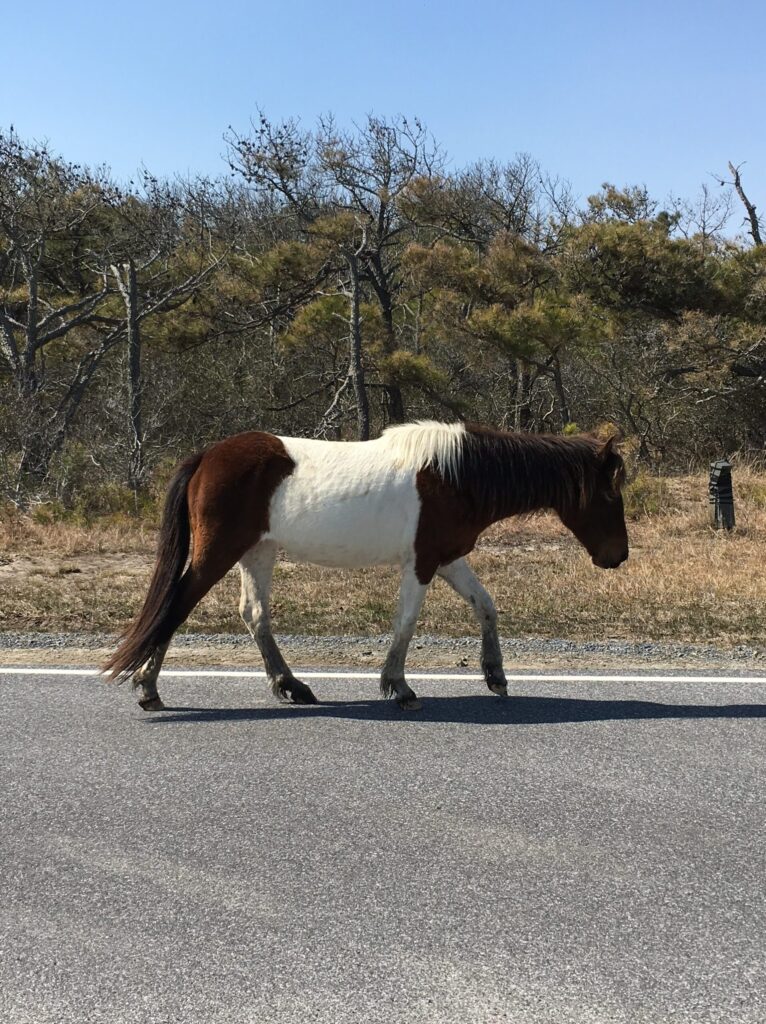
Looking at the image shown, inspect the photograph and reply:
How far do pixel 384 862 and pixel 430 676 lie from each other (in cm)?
277

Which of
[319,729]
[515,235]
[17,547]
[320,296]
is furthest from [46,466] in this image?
[319,729]

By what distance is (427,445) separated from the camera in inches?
231

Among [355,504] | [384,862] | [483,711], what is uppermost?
[355,504]

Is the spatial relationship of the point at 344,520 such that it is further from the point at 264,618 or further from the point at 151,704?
the point at 151,704

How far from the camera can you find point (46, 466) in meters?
14.8

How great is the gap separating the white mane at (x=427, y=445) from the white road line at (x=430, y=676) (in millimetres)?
1396

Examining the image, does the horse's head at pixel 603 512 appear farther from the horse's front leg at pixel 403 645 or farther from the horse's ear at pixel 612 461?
the horse's front leg at pixel 403 645

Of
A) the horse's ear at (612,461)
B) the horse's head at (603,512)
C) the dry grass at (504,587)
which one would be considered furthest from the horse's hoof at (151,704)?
the horse's ear at (612,461)

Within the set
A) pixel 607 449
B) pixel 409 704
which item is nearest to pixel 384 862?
pixel 409 704

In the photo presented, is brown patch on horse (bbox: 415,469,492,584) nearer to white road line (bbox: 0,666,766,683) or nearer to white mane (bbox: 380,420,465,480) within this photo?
white mane (bbox: 380,420,465,480)

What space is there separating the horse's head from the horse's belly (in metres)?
1.07

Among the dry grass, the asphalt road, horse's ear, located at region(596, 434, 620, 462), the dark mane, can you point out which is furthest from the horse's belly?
the dry grass

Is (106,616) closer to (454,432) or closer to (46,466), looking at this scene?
(454,432)

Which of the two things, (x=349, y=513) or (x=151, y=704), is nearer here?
(x=151, y=704)
